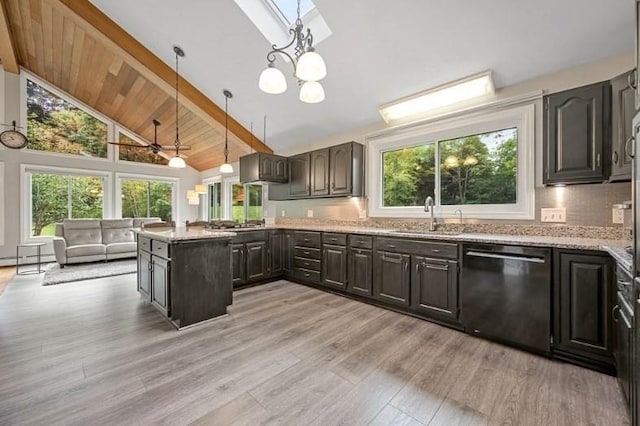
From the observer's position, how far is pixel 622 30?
7.25 ft

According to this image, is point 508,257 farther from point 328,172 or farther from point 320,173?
point 320,173

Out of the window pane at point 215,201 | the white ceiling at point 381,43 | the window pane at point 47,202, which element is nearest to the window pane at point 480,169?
the white ceiling at point 381,43

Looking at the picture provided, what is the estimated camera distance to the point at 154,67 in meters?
4.64

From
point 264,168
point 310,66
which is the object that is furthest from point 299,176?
point 310,66

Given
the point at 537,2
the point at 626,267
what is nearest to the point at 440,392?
the point at 626,267

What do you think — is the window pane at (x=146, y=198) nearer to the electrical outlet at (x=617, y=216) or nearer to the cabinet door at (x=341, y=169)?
the cabinet door at (x=341, y=169)

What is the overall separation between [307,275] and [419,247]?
73.1 inches

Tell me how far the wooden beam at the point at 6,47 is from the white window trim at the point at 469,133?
6.00m

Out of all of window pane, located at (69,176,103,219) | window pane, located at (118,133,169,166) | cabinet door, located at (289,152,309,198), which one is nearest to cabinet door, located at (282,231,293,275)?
cabinet door, located at (289,152,309,198)

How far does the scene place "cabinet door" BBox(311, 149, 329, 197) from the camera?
4480 millimetres

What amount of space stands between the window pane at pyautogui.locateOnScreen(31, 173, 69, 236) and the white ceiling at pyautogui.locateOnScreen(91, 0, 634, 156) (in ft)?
14.4

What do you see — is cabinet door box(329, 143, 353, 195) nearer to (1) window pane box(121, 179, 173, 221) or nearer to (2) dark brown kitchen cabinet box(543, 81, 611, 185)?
(2) dark brown kitchen cabinet box(543, 81, 611, 185)

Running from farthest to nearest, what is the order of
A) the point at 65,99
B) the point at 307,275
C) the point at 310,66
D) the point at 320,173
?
the point at 65,99 < the point at 320,173 < the point at 307,275 < the point at 310,66

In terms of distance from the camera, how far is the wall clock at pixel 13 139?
17.9 ft
